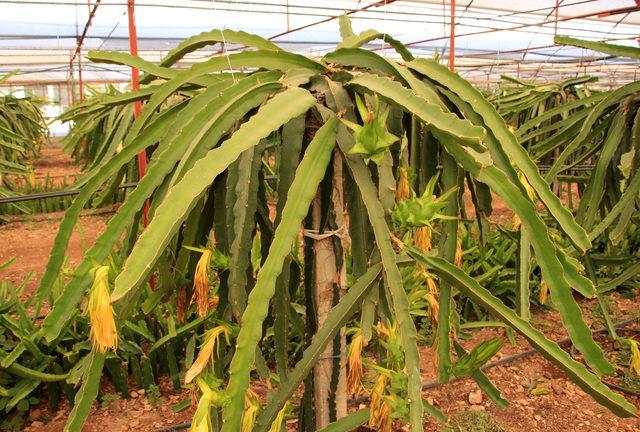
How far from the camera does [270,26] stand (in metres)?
8.45

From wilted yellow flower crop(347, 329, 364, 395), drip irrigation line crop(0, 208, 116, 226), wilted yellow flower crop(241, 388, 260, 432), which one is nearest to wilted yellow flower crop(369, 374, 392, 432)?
wilted yellow flower crop(347, 329, 364, 395)

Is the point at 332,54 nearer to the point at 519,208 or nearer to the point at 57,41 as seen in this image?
the point at 519,208

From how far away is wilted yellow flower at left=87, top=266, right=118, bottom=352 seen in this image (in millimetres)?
663

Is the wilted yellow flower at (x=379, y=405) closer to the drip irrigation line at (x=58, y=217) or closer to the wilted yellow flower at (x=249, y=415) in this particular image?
the wilted yellow flower at (x=249, y=415)

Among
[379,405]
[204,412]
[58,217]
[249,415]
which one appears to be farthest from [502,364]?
[58,217]

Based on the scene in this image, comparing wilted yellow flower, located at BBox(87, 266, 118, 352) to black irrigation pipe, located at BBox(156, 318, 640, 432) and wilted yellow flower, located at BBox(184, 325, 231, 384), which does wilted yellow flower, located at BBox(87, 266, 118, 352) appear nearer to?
wilted yellow flower, located at BBox(184, 325, 231, 384)

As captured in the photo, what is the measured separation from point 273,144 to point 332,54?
10.1 inches

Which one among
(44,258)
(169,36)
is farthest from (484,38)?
(44,258)

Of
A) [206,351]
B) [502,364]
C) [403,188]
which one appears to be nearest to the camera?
[206,351]

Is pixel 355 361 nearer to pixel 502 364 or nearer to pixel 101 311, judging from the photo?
pixel 101 311

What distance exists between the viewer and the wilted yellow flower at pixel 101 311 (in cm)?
66

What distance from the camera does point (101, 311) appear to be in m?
0.66

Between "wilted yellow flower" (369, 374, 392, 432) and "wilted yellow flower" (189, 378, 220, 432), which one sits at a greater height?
"wilted yellow flower" (189, 378, 220, 432)

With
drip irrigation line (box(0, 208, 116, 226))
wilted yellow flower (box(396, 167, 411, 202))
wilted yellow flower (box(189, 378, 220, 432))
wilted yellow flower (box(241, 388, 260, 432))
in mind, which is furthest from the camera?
drip irrigation line (box(0, 208, 116, 226))
